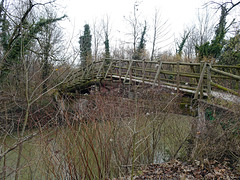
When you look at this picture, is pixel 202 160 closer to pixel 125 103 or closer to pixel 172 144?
pixel 172 144

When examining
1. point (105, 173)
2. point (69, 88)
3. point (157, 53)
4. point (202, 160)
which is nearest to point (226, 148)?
point (202, 160)

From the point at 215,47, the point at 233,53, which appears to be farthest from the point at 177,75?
the point at 215,47

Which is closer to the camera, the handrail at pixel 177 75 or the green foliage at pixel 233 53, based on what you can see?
the handrail at pixel 177 75

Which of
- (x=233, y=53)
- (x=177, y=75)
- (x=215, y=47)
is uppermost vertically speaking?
(x=215, y=47)

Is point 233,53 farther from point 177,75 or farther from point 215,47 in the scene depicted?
point 177,75

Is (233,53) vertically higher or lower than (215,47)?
lower

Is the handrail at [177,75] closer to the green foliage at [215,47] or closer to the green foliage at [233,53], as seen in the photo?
the green foliage at [233,53]

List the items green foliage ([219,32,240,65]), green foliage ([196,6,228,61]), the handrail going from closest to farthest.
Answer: the handrail
green foliage ([219,32,240,65])
green foliage ([196,6,228,61])

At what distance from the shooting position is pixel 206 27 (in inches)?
931

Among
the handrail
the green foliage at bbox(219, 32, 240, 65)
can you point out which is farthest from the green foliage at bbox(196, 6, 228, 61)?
the handrail

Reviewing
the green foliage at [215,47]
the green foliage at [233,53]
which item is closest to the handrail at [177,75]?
the green foliage at [233,53]

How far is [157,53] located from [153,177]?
21423mm

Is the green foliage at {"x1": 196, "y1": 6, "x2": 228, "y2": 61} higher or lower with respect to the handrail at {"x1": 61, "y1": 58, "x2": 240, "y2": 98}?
higher

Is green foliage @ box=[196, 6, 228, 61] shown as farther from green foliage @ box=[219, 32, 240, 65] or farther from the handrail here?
the handrail
